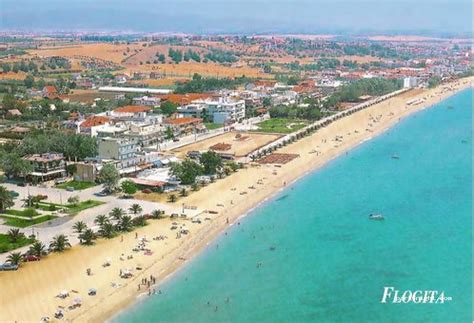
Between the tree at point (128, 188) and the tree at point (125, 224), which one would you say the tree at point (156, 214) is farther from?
the tree at point (128, 188)

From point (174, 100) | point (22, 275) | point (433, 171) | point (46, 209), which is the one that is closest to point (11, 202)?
point (46, 209)

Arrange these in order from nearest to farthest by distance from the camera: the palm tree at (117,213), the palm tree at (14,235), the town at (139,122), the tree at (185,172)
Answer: the palm tree at (14,235) < the palm tree at (117,213) < the town at (139,122) < the tree at (185,172)

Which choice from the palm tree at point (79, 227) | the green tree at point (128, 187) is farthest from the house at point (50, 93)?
the palm tree at point (79, 227)

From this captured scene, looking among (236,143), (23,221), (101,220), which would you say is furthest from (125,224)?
(236,143)

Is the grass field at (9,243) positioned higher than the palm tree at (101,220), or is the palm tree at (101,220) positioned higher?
the palm tree at (101,220)

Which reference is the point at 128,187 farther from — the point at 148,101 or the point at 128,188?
the point at 148,101

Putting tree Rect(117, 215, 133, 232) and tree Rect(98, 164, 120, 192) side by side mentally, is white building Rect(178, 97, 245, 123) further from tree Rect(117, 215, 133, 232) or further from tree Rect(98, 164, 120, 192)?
tree Rect(117, 215, 133, 232)
